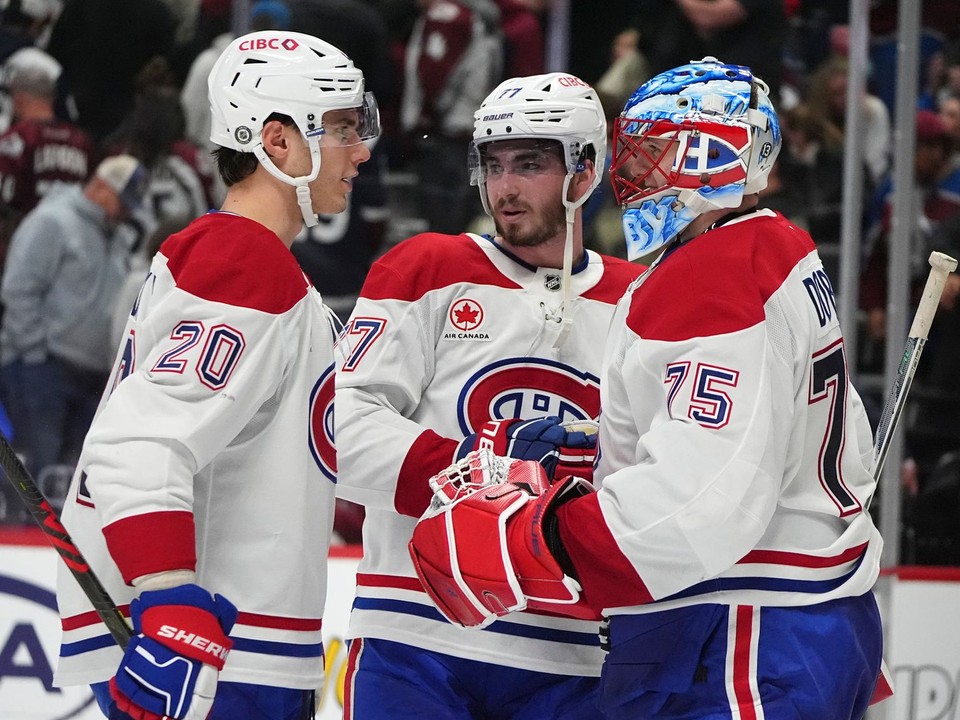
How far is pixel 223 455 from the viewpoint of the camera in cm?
195

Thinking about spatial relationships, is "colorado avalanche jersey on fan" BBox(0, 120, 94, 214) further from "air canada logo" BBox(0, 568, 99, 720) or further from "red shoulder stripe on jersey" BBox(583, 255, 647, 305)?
"red shoulder stripe on jersey" BBox(583, 255, 647, 305)

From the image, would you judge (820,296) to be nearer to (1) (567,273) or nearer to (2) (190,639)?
(1) (567,273)

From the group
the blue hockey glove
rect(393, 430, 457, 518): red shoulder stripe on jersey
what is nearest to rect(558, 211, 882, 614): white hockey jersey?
the blue hockey glove

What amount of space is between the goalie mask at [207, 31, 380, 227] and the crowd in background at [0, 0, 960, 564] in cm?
188

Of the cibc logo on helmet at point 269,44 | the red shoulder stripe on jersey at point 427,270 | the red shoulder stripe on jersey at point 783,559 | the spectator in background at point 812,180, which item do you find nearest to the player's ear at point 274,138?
the cibc logo on helmet at point 269,44

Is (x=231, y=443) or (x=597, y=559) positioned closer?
(x=597, y=559)

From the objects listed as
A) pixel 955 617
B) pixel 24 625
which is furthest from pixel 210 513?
pixel 955 617

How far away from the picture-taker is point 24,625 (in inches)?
137

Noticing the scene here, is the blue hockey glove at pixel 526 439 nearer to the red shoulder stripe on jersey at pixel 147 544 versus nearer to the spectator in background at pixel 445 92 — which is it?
the red shoulder stripe on jersey at pixel 147 544

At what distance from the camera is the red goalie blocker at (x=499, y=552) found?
173 centimetres

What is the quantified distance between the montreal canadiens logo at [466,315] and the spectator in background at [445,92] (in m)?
1.89

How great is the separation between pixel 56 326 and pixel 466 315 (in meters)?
2.14

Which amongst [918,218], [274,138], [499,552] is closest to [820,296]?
[499,552]

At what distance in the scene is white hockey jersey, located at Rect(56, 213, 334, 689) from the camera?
1783mm
